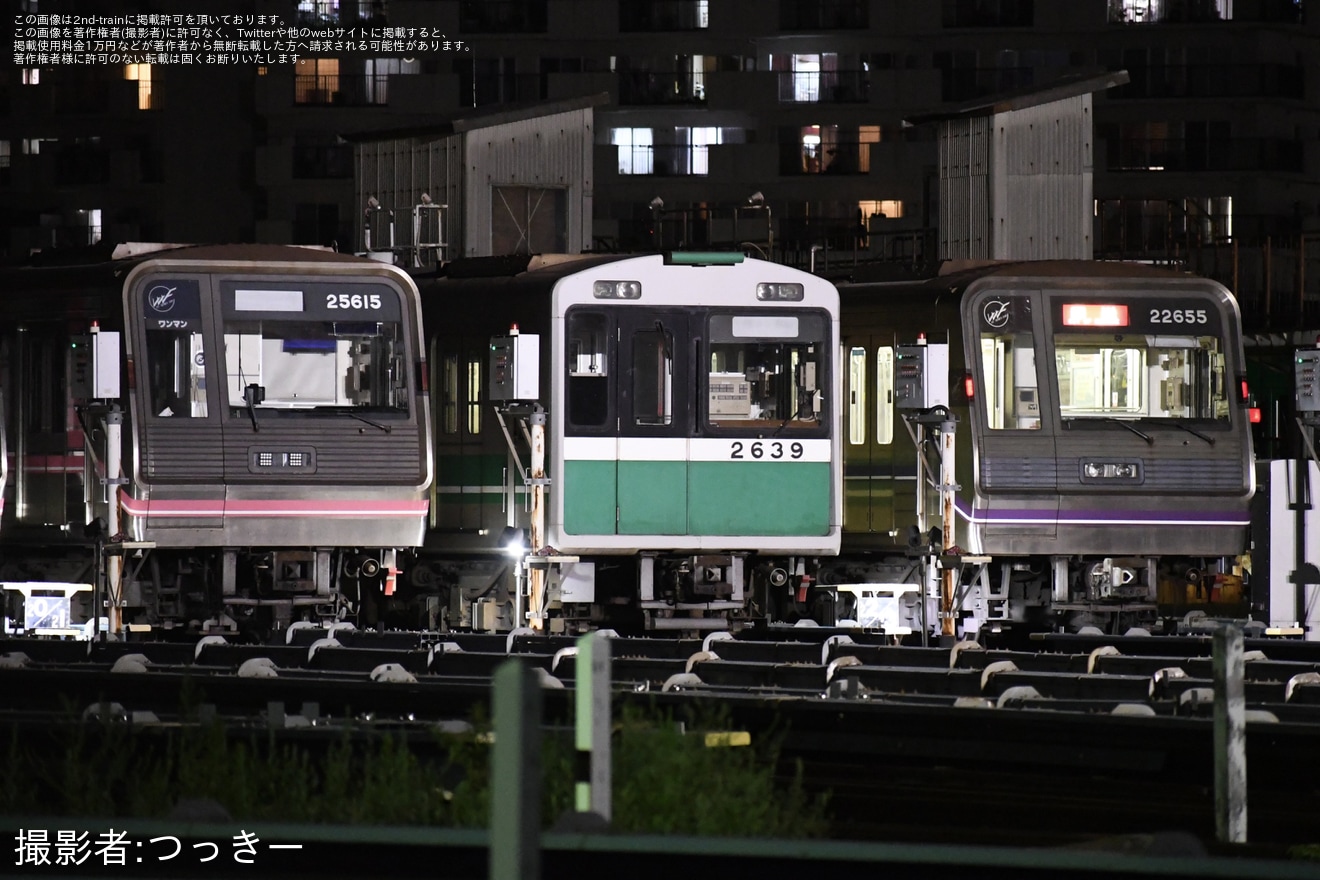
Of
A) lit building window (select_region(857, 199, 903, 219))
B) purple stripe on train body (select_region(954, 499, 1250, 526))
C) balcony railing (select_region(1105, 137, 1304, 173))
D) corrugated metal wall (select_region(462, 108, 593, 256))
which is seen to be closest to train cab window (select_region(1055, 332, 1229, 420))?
purple stripe on train body (select_region(954, 499, 1250, 526))

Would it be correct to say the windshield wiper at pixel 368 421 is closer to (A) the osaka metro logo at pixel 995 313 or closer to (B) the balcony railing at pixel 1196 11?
(A) the osaka metro logo at pixel 995 313

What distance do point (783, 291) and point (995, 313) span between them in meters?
1.66

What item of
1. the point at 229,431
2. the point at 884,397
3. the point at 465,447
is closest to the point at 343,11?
the point at 465,447

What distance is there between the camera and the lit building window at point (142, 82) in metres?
62.0

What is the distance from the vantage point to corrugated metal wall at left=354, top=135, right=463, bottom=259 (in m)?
26.9

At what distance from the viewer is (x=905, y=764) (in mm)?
13547

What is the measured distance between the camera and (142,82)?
62.2 metres

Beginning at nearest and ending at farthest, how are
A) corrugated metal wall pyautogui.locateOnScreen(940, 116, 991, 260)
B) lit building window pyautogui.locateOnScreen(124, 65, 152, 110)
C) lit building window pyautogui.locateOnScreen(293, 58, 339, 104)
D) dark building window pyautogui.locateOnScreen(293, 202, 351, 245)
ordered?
corrugated metal wall pyautogui.locateOnScreen(940, 116, 991, 260) < dark building window pyautogui.locateOnScreen(293, 202, 351, 245) < lit building window pyautogui.locateOnScreen(293, 58, 339, 104) < lit building window pyautogui.locateOnScreen(124, 65, 152, 110)

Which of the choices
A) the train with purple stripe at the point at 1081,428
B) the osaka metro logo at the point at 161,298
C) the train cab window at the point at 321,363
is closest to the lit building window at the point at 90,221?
the train cab window at the point at 321,363

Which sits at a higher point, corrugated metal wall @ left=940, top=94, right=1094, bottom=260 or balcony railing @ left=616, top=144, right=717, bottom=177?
balcony railing @ left=616, top=144, right=717, bottom=177

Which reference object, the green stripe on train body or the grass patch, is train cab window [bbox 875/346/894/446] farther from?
the grass patch

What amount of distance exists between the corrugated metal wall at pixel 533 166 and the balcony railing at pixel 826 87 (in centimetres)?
3045

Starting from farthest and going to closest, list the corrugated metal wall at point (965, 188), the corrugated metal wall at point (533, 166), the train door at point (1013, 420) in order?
the corrugated metal wall at point (533, 166)
the corrugated metal wall at point (965, 188)
the train door at point (1013, 420)

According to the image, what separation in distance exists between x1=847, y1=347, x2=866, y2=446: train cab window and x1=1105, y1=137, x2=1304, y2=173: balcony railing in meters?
35.3
